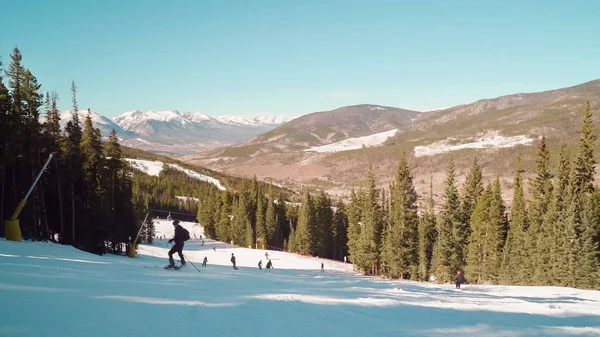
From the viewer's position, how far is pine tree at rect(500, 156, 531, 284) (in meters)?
42.0

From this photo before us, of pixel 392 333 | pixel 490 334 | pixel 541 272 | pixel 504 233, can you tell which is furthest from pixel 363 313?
pixel 504 233

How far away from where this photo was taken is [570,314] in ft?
36.4

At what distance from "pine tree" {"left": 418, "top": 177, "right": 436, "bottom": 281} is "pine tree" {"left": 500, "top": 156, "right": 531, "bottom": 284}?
9.74m

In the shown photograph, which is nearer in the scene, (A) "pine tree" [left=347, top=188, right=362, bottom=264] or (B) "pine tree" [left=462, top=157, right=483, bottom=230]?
(B) "pine tree" [left=462, top=157, right=483, bottom=230]

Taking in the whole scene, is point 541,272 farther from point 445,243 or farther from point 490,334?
point 490,334

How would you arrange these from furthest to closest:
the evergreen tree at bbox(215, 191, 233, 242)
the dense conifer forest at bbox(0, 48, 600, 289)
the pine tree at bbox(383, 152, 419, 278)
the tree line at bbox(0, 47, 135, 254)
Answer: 1. the evergreen tree at bbox(215, 191, 233, 242)
2. the pine tree at bbox(383, 152, 419, 278)
3. the dense conifer forest at bbox(0, 48, 600, 289)
4. the tree line at bbox(0, 47, 135, 254)

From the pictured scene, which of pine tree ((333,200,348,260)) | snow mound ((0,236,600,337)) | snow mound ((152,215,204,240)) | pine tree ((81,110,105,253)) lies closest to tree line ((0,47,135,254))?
pine tree ((81,110,105,253))

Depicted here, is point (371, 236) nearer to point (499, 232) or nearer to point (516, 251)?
point (499, 232)

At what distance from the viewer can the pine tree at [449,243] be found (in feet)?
157

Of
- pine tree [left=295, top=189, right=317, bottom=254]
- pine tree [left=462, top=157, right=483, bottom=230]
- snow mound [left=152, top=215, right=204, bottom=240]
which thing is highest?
pine tree [left=462, top=157, right=483, bottom=230]

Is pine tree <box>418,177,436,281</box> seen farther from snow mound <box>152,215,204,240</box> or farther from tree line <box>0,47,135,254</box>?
snow mound <box>152,215,204,240</box>

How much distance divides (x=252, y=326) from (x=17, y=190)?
3386 cm

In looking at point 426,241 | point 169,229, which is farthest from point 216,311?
point 169,229

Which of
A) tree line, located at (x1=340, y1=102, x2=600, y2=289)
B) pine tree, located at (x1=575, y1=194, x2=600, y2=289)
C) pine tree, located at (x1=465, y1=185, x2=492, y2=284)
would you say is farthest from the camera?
pine tree, located at (x1=465, y1=185, x2=492, y2=284)
